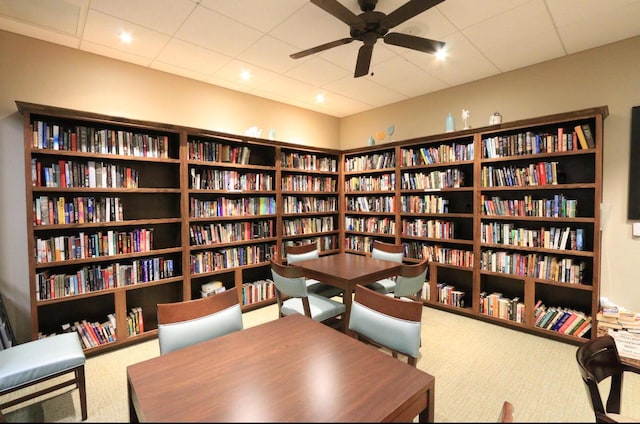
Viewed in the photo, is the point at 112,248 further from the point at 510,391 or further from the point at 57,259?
the point at 510,391

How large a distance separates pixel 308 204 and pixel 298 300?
193 cm

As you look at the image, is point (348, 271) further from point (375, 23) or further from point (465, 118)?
point (465, 118)

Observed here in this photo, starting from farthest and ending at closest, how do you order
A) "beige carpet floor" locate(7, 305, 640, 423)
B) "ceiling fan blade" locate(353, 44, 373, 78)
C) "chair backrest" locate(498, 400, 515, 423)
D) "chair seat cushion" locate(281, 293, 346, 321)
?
"chair seat cushion" locate(281, 293, 346, 321) → "ceiling fan blade" locate(353, 44, 373, 78) → "beige carpet floor" locate(7, 305, 640, 423) → "chair backrest" locate(498, 400, 515, 423)

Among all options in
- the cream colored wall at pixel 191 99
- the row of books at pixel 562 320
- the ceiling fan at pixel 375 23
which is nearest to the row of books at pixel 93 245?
the cream colored wall at pixel 191 99

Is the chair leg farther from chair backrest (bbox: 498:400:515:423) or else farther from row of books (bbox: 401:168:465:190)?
row of books (bbox: 401:168:465:190)

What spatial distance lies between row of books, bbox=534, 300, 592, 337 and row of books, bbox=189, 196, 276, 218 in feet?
10.6

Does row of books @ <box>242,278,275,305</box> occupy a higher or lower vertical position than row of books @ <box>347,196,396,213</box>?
lower

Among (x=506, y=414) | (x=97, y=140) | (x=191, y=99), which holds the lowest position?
(x=506, y=414)

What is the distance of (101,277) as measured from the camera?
2764 mm

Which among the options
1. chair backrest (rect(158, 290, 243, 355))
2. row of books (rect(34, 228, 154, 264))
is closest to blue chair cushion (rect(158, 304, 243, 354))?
chair backrest (rect(158, 290, 243, 355))

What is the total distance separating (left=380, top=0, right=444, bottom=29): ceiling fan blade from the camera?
1.77 meters

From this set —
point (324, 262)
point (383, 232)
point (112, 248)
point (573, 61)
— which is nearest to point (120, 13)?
point (112, 248)

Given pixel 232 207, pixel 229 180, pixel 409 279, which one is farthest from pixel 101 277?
pixel 409 279

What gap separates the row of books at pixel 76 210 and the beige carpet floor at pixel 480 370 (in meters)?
1.26
